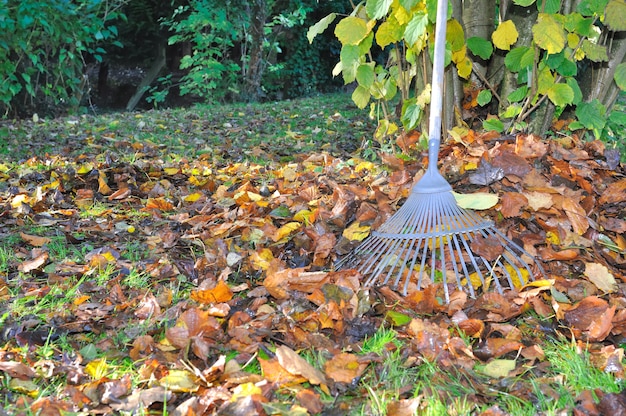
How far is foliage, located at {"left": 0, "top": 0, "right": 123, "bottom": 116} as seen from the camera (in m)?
6.06

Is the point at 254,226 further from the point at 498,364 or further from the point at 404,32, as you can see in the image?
the point at 498,364

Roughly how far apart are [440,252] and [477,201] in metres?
0.24

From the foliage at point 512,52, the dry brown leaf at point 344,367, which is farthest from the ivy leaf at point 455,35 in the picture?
the dry brown leaf at point 344,367

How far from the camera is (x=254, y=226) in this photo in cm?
242

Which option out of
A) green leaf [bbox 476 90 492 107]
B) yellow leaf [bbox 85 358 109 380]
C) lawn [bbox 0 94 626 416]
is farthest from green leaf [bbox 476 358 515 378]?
green leaf [bbox 476 90 492 107]

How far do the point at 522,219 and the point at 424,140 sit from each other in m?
0.82

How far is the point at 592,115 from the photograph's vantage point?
2.76m

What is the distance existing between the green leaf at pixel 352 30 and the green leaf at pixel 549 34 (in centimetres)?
71

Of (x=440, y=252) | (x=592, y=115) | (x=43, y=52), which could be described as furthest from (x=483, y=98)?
(x=43, y=52)

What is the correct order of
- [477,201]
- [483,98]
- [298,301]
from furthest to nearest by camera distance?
[483,98] → [477,201] → [298,301]

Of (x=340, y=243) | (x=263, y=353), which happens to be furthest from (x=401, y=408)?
(x=340, y=243)

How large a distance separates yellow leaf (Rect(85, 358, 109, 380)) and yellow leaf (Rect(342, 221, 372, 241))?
95 cm

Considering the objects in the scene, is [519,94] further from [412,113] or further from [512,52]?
[412,113]


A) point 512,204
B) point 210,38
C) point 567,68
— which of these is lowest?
point 512,204
